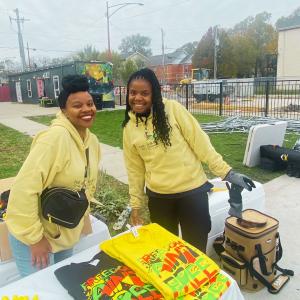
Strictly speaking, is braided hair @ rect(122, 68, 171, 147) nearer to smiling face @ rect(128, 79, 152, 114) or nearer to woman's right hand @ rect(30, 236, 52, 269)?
smiling face @ rect(128, 79, 152, 114)

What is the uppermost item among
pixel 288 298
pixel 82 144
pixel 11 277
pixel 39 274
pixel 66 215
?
pixel 82 144

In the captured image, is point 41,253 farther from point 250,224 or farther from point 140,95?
point 250,224

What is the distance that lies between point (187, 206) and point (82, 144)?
0.94m

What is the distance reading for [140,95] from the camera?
222cm

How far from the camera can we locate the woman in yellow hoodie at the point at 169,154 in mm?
2254

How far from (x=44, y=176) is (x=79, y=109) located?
1.48ft

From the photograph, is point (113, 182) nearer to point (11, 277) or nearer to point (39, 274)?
point (11, 277)

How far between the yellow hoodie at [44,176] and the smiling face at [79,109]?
5 cm

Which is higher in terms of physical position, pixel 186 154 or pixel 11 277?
pixel 186 154

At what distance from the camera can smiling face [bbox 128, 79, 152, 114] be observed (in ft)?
7.23

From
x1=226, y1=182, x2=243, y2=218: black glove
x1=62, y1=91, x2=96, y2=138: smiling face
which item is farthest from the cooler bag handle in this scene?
x1=62, y1=91, x2=96, y2=138: smiling face

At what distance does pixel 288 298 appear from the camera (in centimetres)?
262

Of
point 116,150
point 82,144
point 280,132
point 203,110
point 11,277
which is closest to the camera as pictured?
point 82,144

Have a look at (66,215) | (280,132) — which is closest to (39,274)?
(66,215)
